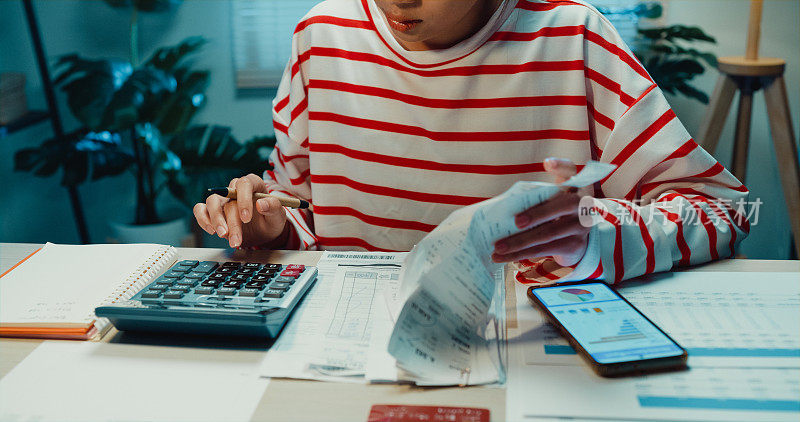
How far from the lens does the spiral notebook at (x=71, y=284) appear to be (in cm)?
66

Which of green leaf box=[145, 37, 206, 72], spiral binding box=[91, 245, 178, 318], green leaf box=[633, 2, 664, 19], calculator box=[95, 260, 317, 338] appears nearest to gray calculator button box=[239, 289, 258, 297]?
calculator box=[95, 260, 317, 338]

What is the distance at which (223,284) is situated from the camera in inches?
27.1

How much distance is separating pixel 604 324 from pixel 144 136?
1.87 m

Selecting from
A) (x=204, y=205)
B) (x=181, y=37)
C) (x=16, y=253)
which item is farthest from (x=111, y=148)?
(x=204, y=205)

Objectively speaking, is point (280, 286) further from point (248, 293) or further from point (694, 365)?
point (694, 365)

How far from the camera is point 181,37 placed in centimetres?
231

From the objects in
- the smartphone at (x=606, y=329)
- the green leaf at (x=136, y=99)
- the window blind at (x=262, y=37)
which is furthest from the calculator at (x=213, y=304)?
the window blind at (x=262, y=37)

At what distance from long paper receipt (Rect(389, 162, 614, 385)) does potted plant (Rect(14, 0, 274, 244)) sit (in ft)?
5.38

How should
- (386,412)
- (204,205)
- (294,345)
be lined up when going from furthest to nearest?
(204,205)
(294,345)
(386,412)

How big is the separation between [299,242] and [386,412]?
482 mm

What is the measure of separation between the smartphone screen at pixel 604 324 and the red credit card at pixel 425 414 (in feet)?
0.41

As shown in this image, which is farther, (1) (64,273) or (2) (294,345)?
(1) (64,273)

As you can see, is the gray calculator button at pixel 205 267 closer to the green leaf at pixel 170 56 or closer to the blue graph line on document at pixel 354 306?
the blue graph line on document at pixel 354 306

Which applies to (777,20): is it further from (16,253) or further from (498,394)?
(16,253)
